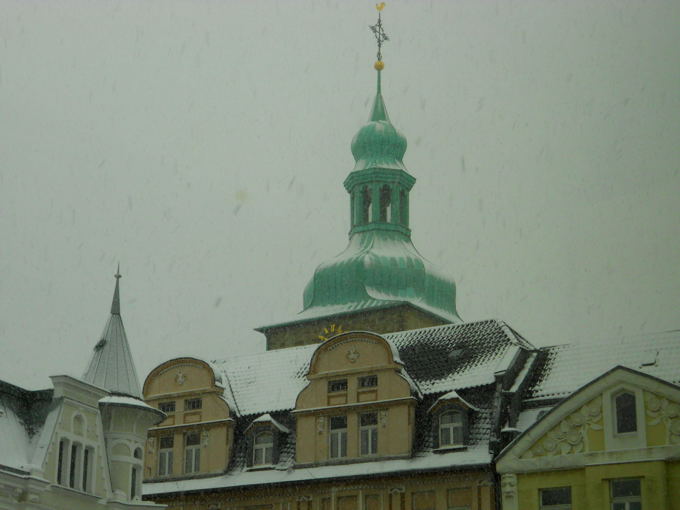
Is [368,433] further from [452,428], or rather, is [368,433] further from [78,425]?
[78,425]

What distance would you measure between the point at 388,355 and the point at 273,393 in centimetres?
563

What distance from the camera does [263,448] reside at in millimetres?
54812

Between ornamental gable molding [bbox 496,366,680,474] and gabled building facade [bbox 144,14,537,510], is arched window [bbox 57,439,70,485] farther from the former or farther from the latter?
ornamental gable molding [bbox 496,366,680,474]

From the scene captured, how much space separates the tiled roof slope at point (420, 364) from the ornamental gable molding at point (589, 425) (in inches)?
154

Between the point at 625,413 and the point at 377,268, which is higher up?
the point at 377,268

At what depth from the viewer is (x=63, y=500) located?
45.5 metres

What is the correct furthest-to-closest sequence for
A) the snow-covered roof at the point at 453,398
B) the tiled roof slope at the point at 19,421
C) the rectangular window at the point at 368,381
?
the rectangular window at the point at 368,381, the snow-covered roof at the point at 453,398, the tiled roof slope at the point at 19,421

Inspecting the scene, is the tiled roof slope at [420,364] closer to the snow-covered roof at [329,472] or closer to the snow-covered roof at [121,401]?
the snow-covered roof at [329,472]

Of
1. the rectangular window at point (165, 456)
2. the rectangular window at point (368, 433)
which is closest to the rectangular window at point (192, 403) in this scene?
the rectangular window at point (165, 456)

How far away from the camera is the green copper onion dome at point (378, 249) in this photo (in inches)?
3105

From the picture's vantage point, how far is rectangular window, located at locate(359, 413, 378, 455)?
5278cm

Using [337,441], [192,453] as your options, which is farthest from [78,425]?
[337,441]

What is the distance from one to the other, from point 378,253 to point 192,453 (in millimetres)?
25377

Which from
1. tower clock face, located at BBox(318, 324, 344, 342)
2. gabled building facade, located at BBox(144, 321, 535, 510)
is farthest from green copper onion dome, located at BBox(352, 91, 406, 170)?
gabled building facade, located at BBox(144, 321, 535, 510)
